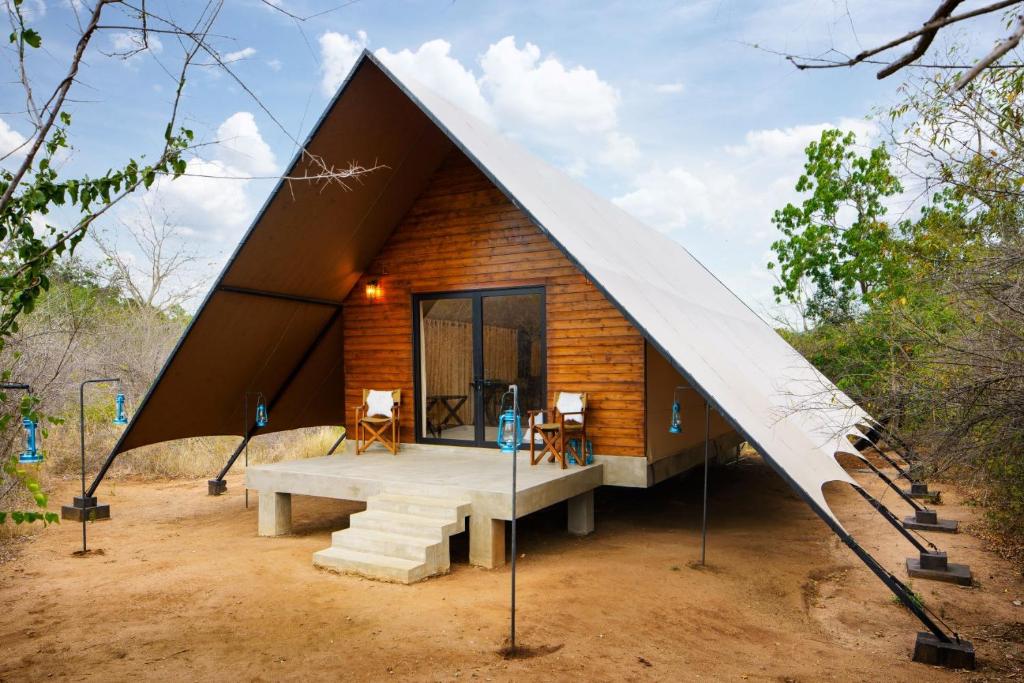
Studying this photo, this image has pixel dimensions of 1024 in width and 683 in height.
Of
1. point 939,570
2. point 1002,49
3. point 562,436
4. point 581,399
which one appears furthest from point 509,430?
point 1002,49

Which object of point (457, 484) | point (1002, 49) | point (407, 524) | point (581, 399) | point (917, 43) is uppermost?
point (917, 43)

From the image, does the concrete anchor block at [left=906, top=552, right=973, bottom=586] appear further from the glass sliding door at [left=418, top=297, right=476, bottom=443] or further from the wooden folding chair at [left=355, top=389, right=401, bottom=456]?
the wooden folding chair at [left=355, top=389, right=401, bottom=456]

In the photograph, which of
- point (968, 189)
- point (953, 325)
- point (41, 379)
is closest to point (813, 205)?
point (953, 325)

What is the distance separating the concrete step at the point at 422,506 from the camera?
536 centimetres

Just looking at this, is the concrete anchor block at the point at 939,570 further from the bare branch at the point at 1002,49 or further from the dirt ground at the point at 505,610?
the bare branch at the point at 1002,49

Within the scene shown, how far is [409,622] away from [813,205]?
18388 mm

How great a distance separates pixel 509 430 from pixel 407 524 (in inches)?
71.4

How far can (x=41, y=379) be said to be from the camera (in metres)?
8.10

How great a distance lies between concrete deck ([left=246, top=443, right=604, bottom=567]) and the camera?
5414 mm

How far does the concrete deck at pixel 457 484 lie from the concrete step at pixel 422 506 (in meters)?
0.07

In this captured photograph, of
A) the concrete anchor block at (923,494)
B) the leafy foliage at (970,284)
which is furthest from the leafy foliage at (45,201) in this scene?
the concrete anchor block at (923,494)

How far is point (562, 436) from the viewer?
21.4 ft

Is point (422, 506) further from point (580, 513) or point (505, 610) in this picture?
point (580, 513)

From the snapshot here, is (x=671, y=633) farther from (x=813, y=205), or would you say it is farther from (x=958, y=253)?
(x=813, y=205)
